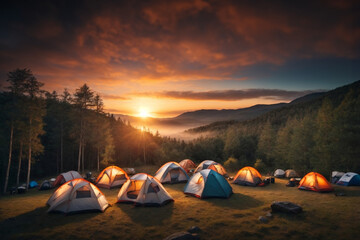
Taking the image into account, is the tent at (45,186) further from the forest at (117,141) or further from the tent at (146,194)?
the tent at (146,194)

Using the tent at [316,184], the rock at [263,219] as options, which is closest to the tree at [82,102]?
the rock at [263,219]

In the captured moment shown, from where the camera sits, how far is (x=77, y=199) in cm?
1074

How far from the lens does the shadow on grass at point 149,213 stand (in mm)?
9547

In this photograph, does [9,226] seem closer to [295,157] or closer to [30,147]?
[30,147]

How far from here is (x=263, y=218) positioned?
9289mm

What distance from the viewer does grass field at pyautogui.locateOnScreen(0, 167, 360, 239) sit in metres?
8.05

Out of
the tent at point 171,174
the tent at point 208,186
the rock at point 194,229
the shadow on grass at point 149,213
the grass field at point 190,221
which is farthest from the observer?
the tent at point 171,174

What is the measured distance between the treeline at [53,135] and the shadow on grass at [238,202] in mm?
18040

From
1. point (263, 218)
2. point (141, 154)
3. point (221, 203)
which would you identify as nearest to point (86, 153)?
point (141, 154)

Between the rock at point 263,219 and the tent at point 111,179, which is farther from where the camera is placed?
the tent at point 111,179

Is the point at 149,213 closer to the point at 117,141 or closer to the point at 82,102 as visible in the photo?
the point at 82,102

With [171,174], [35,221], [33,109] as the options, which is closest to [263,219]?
[35,221]

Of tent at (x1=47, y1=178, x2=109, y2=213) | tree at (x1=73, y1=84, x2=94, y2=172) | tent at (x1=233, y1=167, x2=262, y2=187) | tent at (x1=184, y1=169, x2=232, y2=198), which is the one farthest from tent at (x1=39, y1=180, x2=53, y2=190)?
tent at (x1=233, y1=167, x2=262, y2=187)

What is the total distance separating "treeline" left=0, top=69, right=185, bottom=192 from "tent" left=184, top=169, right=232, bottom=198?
52.5 feet
